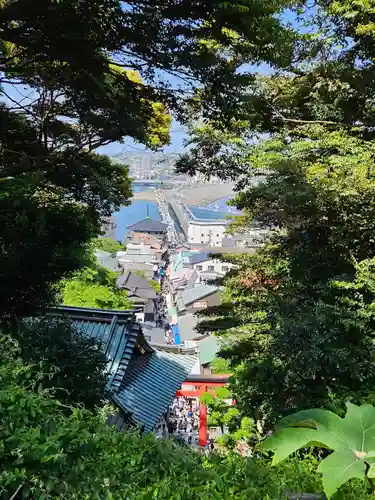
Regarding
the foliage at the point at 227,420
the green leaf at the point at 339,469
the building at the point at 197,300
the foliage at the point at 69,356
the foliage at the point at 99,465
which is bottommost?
the building at the point at 197,300

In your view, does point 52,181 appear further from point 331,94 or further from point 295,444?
point 295,444

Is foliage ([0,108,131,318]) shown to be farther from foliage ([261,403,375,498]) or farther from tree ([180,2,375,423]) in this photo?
foliage ([261,403,375,498])

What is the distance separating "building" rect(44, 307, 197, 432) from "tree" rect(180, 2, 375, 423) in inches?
56.9

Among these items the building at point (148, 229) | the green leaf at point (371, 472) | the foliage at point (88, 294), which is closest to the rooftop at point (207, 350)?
the foliage at point (88, 294)

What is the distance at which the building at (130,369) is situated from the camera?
6.43m

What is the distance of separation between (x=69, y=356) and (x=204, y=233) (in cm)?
4332

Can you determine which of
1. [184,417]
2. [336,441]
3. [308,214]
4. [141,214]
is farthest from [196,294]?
[336,441]

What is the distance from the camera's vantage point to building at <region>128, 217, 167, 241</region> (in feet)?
133

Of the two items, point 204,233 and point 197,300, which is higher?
point 204,233

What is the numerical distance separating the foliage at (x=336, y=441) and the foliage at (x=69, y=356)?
9.61 feet

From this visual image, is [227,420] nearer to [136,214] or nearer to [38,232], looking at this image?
[38,232]

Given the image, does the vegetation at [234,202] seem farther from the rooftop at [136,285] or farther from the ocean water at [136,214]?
the ocean water at [136,214]

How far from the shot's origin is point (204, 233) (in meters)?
47.2

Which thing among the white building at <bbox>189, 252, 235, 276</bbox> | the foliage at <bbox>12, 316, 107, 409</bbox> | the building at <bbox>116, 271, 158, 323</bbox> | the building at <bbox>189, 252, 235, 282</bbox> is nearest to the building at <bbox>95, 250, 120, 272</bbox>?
the building at <bbox>116, 271, 158, 323</bbox>
